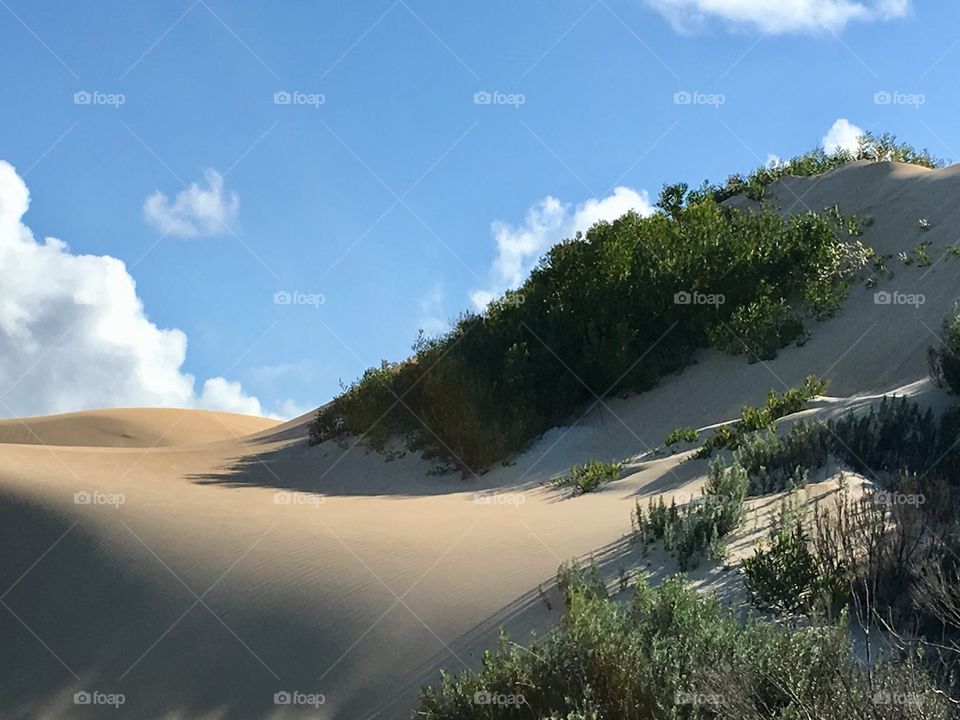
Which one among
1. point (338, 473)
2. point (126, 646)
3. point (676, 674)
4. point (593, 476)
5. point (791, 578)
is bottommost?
point (676, 674)

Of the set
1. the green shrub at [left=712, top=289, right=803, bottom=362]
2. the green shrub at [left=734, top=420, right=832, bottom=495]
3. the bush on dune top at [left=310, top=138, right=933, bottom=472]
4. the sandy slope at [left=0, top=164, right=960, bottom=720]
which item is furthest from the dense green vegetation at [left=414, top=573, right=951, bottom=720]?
the green shrub at [left=712, top=289, right=803, bottom=362]

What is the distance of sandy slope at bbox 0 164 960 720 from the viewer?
8.80m

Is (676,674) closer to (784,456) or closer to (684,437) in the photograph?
(784,456)

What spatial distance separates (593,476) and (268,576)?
518cm

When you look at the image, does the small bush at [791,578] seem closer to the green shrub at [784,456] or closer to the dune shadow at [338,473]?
the green shrub at [784,456]

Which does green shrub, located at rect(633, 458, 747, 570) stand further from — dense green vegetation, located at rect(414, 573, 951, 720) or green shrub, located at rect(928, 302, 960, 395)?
green shrub, located at rect(928, 302, 960, 395)

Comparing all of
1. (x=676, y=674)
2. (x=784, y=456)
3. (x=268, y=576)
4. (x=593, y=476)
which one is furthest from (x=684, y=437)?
(x=676, y=674)

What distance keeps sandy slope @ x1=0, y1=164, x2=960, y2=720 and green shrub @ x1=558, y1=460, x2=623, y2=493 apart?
33 cm

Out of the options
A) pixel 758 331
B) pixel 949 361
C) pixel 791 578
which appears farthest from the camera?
pixel 758 331

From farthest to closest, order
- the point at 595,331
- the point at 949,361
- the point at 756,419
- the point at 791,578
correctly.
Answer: the point at 595,331
the point at 756,419
the point at 949,361
the point at 791,578

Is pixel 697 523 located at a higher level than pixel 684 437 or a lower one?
lower

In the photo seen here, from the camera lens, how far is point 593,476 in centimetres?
1395

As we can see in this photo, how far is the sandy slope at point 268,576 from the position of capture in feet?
28.9

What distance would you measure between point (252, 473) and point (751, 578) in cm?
1229
